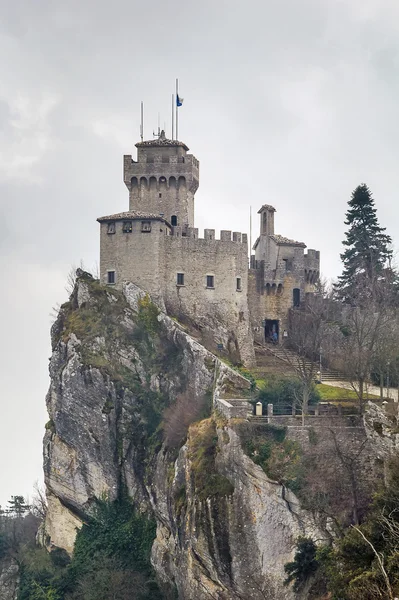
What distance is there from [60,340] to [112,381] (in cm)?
558

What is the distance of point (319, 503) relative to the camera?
43.0 metres

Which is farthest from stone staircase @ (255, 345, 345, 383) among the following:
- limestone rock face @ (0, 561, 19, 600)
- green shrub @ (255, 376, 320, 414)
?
limestone rock face @ (0, 561, 19, 600)

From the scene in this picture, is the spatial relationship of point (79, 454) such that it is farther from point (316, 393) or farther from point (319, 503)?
point (319, 503)

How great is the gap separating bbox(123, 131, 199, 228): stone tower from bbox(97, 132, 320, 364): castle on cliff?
76mm

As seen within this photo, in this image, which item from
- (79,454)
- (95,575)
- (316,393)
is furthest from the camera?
(79,454)

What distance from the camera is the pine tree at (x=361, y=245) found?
67375 millimetres

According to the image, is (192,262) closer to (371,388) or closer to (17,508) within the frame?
(371,388)

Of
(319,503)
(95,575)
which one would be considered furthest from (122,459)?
(319,503)

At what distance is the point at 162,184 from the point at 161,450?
21.7 m

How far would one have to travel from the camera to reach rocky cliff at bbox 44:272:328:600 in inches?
1759

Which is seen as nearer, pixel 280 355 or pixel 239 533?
pixel 239 533

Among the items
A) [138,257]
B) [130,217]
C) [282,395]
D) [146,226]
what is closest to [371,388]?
[282,395]

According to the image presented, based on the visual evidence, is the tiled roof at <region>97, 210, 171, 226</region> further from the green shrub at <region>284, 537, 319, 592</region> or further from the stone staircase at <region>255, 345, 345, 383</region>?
the green shrub at <region>284, 537, 319, 592</region>

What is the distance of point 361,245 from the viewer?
6794cm
